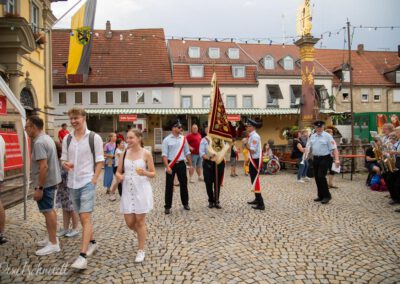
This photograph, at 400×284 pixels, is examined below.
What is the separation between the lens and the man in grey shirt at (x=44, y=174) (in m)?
4.53

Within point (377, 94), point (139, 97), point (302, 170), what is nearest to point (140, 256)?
point (302, 170)

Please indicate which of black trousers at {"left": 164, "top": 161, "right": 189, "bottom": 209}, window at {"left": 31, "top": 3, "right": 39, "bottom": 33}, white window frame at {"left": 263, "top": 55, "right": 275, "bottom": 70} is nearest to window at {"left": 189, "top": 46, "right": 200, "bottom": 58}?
white window frame at {"left": 263, "top": 55, "right": 275, "bottom": 70}

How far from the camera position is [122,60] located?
29875 millimetres

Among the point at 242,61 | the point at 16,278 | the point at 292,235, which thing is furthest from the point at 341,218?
the point at 242,61

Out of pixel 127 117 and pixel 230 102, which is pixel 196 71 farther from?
pixel 127 117

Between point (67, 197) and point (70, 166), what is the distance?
1.34 m

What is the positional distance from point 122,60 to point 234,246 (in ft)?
88.9

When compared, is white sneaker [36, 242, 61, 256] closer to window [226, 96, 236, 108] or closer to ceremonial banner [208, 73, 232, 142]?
ceremonial banner [208, 73, 232, 142]

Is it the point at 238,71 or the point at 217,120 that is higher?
the point at 238,71

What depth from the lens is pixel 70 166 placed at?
14.4ft

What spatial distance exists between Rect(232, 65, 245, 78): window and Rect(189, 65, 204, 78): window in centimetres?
272

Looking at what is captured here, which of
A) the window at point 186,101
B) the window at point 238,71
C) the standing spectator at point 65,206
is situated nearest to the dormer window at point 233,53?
the window at point 238,71

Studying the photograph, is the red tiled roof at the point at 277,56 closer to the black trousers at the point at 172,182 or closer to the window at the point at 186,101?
the window at the point at 186,101

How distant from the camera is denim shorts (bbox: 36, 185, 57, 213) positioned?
183 inches
